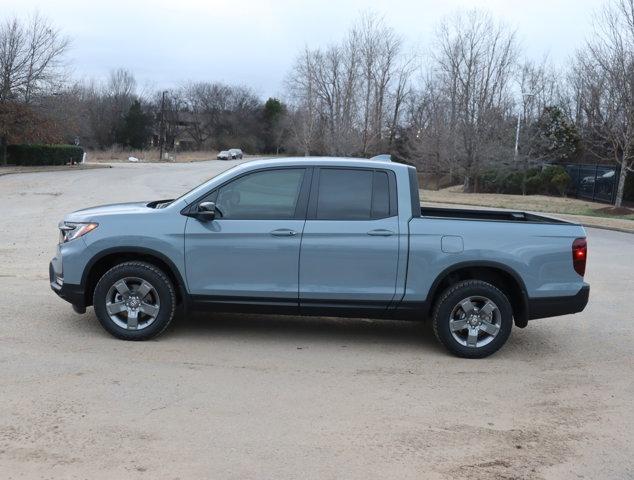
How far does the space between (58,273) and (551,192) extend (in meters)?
37.1

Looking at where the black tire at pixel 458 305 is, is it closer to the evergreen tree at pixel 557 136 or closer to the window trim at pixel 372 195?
the window trim at pixel 372 195

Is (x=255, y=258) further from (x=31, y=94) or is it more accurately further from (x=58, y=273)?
(x=31, y=94)

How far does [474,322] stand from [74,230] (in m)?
3.93

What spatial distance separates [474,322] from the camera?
234 inches

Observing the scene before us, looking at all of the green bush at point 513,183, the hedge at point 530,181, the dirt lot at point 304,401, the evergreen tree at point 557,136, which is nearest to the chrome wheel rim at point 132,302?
Result: the dirt lot at point 304,401

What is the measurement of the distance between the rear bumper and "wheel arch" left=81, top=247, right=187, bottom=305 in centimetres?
329

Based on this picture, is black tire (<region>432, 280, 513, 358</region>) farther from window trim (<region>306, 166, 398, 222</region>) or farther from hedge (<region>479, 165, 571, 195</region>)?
hedge (<region>479, 165, 571, 195</region>)

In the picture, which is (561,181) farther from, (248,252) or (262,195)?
(248,252)

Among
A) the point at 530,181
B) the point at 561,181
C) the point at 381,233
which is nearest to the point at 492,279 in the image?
the point at 381,233

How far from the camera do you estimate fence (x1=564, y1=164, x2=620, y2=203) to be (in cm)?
3347

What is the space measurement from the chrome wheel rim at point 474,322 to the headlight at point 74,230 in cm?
352

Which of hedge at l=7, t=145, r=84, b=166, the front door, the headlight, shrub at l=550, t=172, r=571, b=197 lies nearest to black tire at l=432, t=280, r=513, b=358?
the front door

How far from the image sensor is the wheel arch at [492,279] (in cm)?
588

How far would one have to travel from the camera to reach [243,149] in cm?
11688
